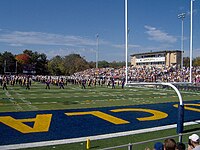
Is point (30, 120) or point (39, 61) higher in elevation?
point (39, 61)

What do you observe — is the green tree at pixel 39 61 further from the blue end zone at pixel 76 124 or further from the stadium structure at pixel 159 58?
the blue end zone at pixel 76 124

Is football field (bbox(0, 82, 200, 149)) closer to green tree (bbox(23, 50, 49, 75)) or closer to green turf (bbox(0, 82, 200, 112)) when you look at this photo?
green turf (bbox(0, 82, 200, 112))

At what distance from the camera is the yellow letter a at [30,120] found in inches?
382

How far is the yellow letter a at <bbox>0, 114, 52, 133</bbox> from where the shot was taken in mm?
9711

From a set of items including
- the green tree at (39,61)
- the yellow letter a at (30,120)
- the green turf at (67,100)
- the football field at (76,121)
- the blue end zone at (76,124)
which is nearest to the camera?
the blue end zone at (76,124)

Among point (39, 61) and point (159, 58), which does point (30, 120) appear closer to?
point (159, 58)

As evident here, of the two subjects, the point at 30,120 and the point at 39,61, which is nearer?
the point at 30,120

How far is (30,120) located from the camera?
439 inches

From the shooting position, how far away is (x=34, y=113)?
12664 mm

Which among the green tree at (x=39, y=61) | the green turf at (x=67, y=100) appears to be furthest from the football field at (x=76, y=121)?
the green tree at (x=39, y=61)

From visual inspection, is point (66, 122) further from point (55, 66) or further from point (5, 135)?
point (55, 66)

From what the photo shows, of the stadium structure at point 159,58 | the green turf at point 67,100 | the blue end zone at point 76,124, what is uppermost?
the stadium structure at point 159,58

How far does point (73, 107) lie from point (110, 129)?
5.03 m

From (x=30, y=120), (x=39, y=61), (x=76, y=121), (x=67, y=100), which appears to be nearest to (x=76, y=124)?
(x=76, y=121)
